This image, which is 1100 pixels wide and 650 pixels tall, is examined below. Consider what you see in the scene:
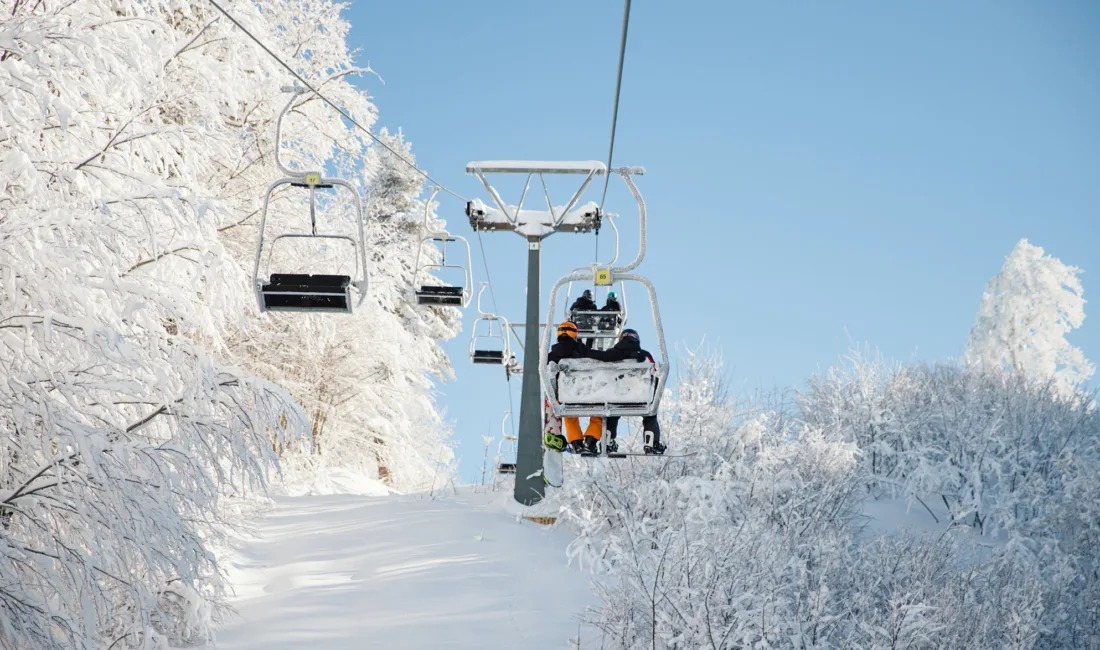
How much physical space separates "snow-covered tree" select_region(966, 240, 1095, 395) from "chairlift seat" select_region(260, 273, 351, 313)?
27.4m

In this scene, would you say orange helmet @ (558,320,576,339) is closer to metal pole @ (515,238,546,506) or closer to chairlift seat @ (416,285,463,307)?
chairlift seat @ (416,285,463,307)

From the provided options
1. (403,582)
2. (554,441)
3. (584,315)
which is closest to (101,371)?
(554,441)

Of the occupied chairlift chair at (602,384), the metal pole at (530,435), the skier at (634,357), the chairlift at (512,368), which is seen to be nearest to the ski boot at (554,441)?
the skier at (634,357)

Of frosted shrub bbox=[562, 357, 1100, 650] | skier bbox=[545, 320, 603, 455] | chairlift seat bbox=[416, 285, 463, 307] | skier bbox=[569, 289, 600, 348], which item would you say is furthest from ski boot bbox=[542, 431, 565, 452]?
chairlift seat bbox=[416, 285, 463, 307]

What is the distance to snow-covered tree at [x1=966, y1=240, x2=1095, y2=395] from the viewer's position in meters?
28.6

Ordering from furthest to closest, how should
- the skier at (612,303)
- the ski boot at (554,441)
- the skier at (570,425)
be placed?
the skier at (612,303) < the ski boot at (554,441) < the skier at (570,425)

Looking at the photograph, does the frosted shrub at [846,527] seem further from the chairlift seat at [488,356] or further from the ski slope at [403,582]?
the chairlift seat at [488,356]

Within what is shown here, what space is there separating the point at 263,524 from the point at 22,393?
7.49 m

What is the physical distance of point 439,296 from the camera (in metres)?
12.6

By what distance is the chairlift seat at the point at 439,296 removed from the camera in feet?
41.2

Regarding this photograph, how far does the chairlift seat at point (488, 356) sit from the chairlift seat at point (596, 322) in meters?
6.07

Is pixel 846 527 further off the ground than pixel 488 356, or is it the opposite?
pixel 488 356

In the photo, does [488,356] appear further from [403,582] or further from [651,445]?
[651,445]

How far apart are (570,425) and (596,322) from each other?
159cm
